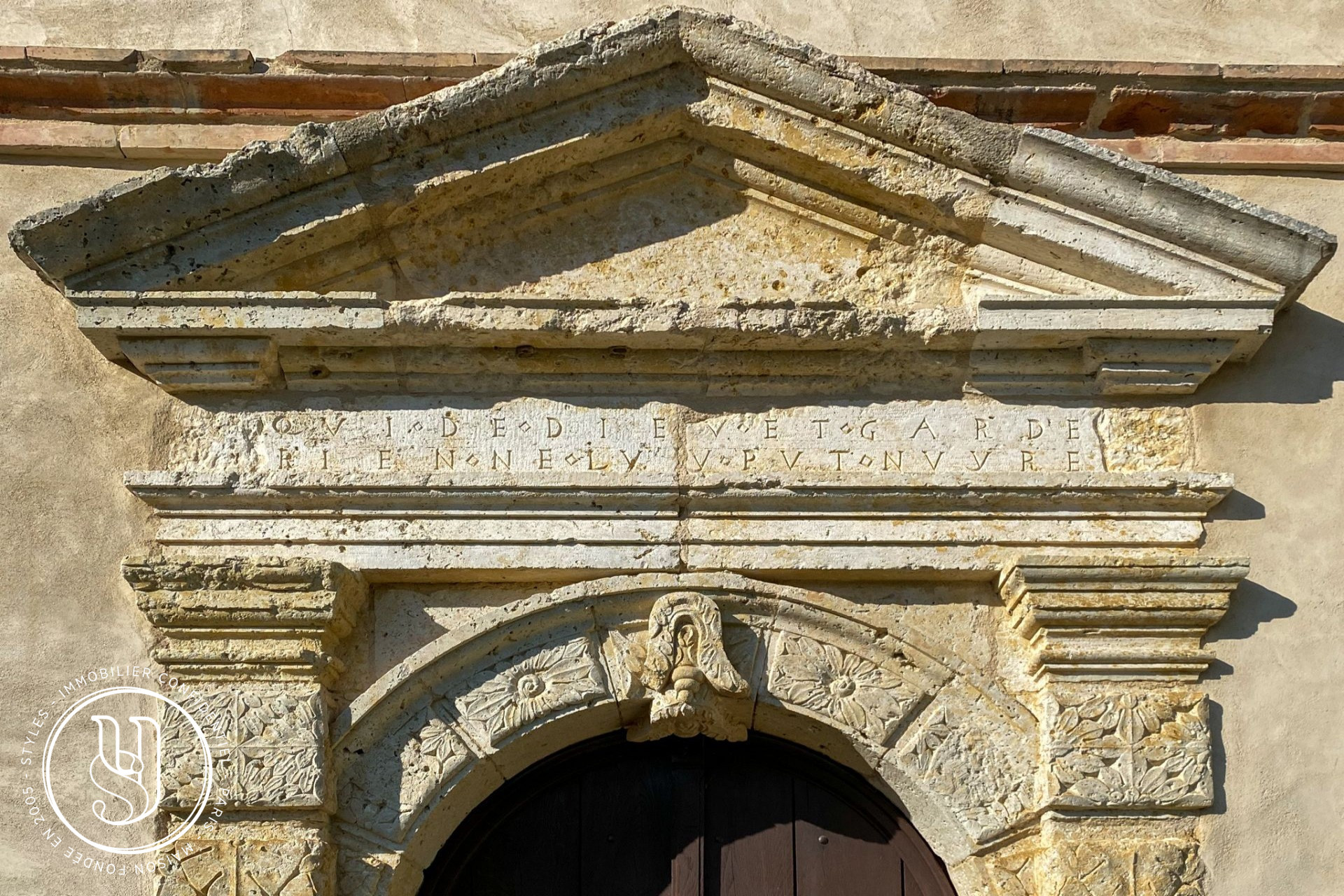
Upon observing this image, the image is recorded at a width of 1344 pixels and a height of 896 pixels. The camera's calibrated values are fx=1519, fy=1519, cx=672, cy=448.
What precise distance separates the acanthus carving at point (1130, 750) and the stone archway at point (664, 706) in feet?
0.30

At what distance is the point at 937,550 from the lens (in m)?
A: 3.89

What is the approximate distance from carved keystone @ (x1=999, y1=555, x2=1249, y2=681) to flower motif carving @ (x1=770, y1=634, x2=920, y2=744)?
382mm

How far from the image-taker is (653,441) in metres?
4.00

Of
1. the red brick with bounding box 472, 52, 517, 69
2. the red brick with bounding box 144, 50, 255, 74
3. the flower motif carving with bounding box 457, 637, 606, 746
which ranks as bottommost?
the flower motif carving with bounding box 457, 637, 606, 746

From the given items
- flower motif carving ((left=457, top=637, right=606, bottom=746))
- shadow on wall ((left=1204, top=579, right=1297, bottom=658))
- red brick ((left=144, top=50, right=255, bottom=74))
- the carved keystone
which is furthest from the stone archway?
red brick ((left=144, top=50, right=255, bottom=74))

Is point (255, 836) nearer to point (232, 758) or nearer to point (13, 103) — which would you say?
point (232, 758)

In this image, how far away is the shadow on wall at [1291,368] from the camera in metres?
4.07

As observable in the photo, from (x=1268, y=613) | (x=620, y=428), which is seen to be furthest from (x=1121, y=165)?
(x=620, y=428)

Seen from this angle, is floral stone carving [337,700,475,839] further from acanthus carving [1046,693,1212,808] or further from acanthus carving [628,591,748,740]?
acanthus carving [1046,693,1212,808]

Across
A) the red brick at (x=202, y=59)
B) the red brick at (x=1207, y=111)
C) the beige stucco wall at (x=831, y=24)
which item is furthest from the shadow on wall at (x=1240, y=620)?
the red brick at (x=202, y=59)

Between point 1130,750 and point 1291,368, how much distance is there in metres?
1.19

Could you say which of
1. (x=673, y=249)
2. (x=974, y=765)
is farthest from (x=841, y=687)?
(x=673, y=249)

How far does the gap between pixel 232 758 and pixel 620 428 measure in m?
1.27

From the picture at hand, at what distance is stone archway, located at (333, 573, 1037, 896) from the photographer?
369cm
